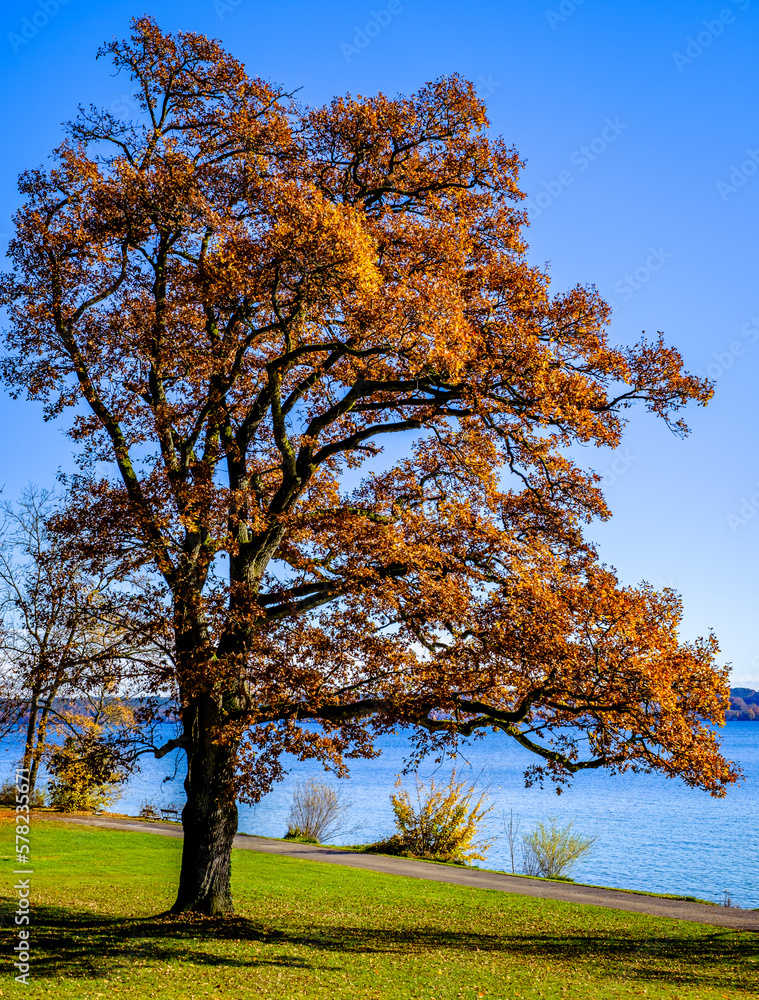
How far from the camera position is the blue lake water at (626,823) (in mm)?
27078

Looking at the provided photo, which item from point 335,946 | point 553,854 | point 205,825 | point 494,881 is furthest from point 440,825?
point 205,825

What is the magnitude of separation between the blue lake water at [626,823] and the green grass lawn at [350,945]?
263 cm

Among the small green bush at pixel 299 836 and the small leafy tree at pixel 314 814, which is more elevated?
the small leafy tree at pixel 314 814

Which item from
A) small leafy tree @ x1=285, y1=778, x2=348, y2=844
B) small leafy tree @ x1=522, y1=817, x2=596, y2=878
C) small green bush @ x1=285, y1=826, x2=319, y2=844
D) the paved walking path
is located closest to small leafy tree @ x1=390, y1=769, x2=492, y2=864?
small leafy tree @ x1=522, y1=817, x2=596, y2=878

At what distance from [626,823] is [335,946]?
35.8m

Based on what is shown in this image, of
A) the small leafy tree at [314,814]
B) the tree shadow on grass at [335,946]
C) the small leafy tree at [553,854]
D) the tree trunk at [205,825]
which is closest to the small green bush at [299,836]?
the small leafy tree at [314,814]

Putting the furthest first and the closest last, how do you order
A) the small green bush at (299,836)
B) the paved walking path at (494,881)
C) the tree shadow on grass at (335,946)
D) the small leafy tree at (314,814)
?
the small leafy tree at (314,814), the small green bush at (299,836), the paved walking path at (494,881), the tree shadow on grass at (335,946)

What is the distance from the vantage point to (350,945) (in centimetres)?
1082

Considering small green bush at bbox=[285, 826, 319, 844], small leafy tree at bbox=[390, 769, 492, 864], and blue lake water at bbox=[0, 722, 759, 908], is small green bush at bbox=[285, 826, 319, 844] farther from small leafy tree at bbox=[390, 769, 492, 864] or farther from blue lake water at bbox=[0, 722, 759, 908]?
blue lake water at bbox=[0, 722, 759, 908]

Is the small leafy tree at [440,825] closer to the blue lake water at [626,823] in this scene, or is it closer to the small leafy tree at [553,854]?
the small leafy tree at [553,854]

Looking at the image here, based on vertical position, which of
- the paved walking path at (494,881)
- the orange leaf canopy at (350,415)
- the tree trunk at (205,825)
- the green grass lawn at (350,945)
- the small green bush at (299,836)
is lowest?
the small green bush at (299,836)

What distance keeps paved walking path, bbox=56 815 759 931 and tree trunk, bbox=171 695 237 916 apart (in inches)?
302

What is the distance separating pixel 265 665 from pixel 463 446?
15.0 ft

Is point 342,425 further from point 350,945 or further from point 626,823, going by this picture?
point 626,823
